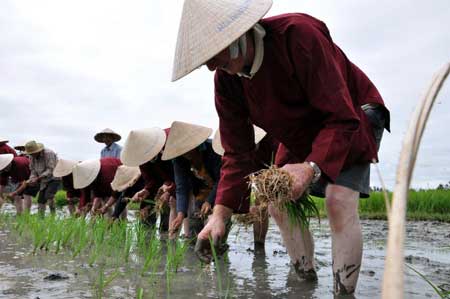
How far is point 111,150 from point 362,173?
6456 mm

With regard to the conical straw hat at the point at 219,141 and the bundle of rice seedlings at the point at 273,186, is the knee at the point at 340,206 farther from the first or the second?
the conical straw hat at the point at 219,141

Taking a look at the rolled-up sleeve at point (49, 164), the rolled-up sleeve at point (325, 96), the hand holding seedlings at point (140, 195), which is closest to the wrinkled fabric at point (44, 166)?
the rolled-up sleeve at point (49, 164)

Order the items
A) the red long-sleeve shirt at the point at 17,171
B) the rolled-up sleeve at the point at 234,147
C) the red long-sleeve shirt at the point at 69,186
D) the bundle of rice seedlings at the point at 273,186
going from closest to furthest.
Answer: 1. the bundle of rice seedlings at the point at 273,186
2. the rolled-up sleeve at the point at 234,147
3. the red long-sleeve shirt at the point at 69,186
4. the red long-sleeve shirt at the point at 17,171

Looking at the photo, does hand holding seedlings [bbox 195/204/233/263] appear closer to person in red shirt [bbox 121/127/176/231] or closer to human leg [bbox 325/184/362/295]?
human leg [bbox 325/184/362/295]

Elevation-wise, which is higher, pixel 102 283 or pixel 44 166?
pixel 44 166

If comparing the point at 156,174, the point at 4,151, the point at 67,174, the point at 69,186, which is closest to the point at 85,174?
the point at 67,174

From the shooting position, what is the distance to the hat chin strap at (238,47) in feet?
5.39

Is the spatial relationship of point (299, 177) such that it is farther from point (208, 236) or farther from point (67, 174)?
point (67, 174)

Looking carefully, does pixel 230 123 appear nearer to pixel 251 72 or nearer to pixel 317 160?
pixel 251 72

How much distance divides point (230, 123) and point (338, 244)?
686 mm

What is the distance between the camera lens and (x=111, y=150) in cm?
794

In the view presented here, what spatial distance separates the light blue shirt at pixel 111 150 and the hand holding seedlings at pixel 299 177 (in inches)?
257

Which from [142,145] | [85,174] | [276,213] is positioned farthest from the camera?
[85,174]

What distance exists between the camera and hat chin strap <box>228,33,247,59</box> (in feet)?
5.39
